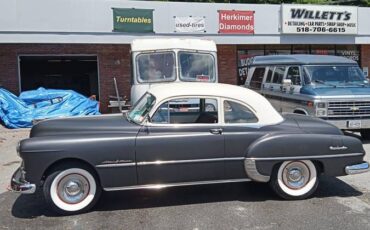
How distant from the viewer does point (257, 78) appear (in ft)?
42.1

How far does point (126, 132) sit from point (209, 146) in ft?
3.58

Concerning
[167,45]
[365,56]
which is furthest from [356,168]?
[365,56]

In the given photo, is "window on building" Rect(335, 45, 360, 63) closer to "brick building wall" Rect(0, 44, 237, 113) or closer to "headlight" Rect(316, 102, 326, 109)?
"brick building wall" Rect(0, 44, 237, 113)

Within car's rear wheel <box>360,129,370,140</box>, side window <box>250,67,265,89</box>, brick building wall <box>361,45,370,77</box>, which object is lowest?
car's rear wheel <box>360,129,370,140</box>

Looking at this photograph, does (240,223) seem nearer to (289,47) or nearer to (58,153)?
(58,153)

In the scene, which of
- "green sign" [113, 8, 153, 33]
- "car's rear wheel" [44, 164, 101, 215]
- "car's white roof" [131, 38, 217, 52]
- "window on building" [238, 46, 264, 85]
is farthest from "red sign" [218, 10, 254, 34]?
"car's rear wheel" [44, 164, 101, 215]

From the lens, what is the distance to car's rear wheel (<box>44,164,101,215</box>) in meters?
5.50

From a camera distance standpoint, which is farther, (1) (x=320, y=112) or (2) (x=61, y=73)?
(2) (x=61, y=73)

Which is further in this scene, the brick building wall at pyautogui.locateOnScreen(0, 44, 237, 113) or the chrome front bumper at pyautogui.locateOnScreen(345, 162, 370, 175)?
the brick building wall at pyautogui.locateOnScreen(0, 44, 237, 113)

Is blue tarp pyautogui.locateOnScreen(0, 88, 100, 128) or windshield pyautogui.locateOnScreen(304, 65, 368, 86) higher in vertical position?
windshield pyautogui.locateOnScreen(304, 65, 368, 86)

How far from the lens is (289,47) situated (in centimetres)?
1817

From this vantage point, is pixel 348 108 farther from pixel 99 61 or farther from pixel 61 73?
pixel 61 73

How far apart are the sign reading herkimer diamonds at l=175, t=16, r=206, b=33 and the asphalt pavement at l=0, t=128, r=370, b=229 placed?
32.0 feet

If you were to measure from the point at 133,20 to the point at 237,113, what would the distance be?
10.1 metres
